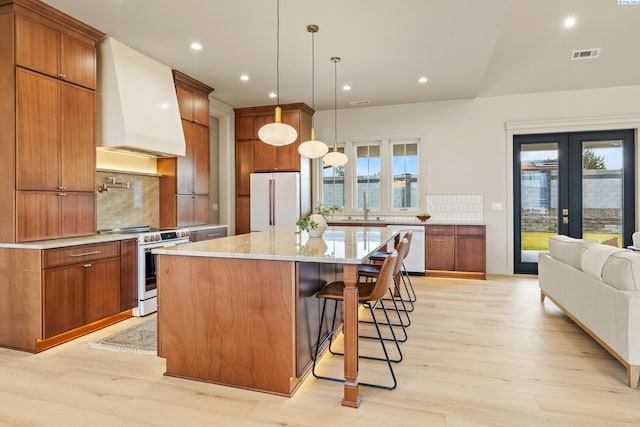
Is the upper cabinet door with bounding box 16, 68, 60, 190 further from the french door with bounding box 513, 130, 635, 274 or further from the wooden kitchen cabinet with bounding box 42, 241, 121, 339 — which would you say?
the french door with bounding box 513, 130, 635, 274

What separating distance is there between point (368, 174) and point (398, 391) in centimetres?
502

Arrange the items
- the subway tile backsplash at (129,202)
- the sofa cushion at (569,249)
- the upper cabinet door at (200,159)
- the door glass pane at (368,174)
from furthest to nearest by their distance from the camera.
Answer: the door glass pane at (368,174) → the upper cabinet door at (200,159) → the subway tile backsplash at (129,202) → the sofa cushion at (569,249)

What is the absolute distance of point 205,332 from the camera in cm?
252

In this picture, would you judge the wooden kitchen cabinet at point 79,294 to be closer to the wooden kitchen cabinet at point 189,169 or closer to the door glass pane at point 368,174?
the wooden kitchen cabinet at point 189,169

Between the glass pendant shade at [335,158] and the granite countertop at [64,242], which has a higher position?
the glass pendant shade at [335,158]

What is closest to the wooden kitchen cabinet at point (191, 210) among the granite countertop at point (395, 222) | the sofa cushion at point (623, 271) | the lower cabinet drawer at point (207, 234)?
the lower cabinet drawer at point (207, 234)

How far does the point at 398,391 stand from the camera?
2410 mm

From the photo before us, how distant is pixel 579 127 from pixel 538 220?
156 cm

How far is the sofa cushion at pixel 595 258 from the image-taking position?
2862mm

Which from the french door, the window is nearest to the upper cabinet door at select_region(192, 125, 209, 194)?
the window

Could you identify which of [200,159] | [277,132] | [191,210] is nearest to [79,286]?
[191,210]

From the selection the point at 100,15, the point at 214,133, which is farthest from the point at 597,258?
the point at 214,133

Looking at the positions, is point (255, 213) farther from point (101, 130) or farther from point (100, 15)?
point (100, 15)

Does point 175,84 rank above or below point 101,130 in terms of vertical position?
above
